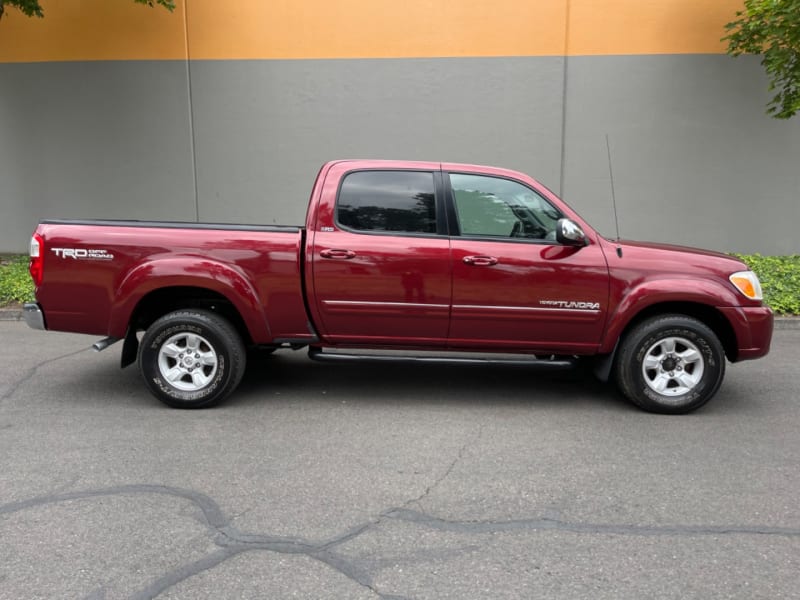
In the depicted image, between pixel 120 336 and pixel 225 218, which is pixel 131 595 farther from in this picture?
pixel 225 218

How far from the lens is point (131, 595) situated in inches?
106

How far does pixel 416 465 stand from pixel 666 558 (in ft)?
5.14

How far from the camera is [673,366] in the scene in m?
4.98

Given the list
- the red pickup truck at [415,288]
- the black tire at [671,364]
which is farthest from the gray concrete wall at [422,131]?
the black tire at [671,364]

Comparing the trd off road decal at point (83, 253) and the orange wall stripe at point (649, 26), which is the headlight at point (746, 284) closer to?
the trd off road decal at point (83, 253)

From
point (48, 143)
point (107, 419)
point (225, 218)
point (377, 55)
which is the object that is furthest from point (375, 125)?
point (107, 419)

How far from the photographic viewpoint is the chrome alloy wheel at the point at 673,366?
4.95 metres

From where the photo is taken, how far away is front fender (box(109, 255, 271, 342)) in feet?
15.9

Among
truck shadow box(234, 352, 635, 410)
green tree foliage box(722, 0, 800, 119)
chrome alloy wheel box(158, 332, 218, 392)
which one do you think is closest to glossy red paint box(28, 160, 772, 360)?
chrome alloy wheel box(158, 332, 218, 392)

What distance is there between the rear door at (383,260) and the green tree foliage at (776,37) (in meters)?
6.12

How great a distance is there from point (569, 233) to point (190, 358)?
310cm

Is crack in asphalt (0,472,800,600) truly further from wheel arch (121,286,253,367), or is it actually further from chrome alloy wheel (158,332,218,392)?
wheel arch (121,286,253,367)

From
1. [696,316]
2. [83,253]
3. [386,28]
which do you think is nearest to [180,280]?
[83,253]

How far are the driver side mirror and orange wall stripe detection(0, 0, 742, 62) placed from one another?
7.07 metres
